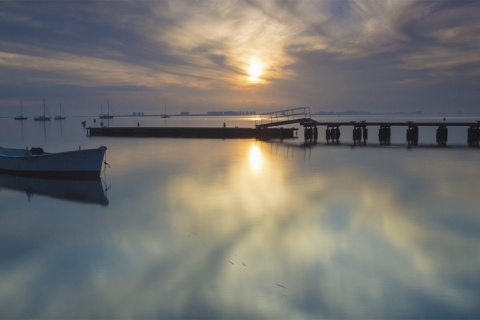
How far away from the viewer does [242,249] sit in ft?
34.0

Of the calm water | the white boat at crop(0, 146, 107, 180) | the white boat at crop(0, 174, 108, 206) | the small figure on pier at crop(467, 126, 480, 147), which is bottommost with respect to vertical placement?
the calm water

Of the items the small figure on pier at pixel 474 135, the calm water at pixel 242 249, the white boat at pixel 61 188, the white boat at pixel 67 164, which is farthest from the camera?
the small figure on pier at pixel 474 135

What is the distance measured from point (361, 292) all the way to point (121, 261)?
534cm

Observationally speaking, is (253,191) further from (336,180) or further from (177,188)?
(336,180)

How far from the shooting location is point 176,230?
39.8 ft

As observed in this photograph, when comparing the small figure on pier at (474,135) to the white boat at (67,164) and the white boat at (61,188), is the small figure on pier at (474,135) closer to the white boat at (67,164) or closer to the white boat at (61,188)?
the white boat at (67,164)

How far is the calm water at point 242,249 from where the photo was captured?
289 inches

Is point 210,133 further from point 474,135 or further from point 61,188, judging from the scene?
point 61,188

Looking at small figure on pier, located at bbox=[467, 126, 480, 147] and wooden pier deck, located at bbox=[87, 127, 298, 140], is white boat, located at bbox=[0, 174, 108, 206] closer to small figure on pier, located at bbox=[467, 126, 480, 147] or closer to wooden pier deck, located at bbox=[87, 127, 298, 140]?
wooden pier deck, located at bbox=[87, 127, 298, 140]

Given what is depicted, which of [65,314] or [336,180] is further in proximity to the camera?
[336,180]

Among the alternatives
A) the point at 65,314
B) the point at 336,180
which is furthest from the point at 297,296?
the point at 336,180

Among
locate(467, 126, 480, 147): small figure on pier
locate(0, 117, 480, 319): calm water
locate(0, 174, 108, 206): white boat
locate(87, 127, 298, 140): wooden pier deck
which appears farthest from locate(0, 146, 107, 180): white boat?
locate(467, 126, 480, 147): small figure on pier

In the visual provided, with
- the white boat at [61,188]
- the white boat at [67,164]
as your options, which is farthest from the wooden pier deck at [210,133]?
the white boat at [61,188]

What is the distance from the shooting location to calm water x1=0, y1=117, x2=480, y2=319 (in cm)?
734
